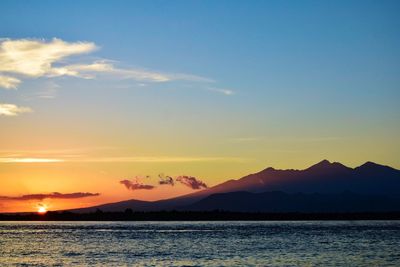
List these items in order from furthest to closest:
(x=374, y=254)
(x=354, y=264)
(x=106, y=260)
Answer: (x=374, y=254), (x=106, y=260), (x=354, y=264)

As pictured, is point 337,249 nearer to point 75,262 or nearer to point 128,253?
point 128,253

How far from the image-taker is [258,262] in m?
70.4

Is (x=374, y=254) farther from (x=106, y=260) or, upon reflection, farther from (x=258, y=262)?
(x=106, y=260)

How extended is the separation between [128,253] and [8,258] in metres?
14.8

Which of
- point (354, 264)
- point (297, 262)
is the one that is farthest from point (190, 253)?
point (354, 264)

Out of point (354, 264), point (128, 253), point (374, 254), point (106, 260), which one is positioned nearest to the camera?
point (354, 264)

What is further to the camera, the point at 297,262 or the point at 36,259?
the point at 36,259

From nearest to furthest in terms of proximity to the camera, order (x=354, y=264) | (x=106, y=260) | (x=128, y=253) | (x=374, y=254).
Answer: (x=354, y=264) → (x=106, y=260) → (x=374, y=254) → (x=128, y=253)

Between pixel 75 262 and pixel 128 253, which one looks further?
pixel 128 253

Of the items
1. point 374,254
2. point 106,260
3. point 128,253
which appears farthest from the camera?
point 128,253

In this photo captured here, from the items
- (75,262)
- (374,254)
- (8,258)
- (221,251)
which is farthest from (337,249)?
(8,258)

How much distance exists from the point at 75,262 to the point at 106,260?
3.82 metres

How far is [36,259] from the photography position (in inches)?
3044

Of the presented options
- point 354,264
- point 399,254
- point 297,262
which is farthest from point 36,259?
point 399,254
